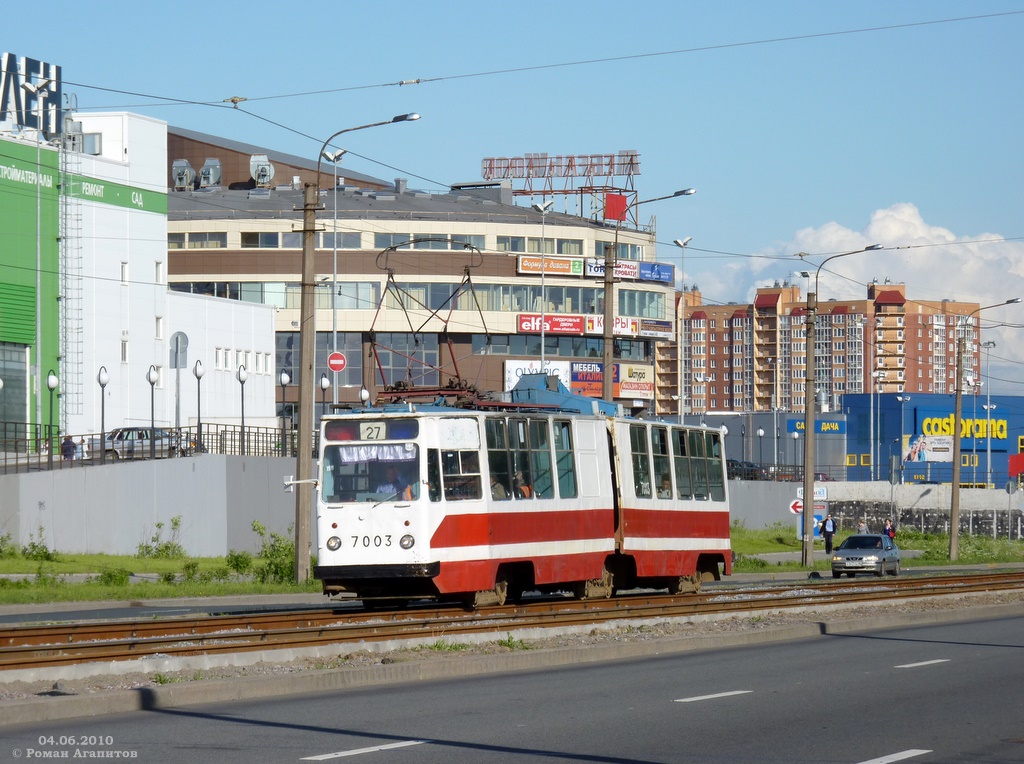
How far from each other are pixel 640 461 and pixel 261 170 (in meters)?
87.6

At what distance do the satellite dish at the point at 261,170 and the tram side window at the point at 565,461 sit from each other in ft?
293

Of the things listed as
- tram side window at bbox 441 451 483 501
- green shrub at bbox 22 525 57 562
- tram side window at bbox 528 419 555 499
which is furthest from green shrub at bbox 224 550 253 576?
tram side window at bbox 441 451 483 501

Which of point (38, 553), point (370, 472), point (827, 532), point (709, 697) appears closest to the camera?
point (709, 697)

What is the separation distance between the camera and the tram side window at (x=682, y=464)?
1081 inches

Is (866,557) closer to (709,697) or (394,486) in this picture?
Answer: (394,486)

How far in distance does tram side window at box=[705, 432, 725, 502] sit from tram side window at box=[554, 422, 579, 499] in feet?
18.7

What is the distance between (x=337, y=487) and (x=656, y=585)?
8593 mm

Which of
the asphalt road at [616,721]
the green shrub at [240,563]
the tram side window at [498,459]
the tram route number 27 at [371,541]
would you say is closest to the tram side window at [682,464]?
the tram side window at [498,459]

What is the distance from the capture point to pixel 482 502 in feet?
71.5

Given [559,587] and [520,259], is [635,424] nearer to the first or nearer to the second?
[559,587]

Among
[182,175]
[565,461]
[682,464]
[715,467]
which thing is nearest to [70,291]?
[715,467]

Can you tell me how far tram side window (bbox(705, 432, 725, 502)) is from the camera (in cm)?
2908

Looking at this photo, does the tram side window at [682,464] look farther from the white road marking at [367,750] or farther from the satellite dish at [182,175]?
the satellite dish at [182,175]

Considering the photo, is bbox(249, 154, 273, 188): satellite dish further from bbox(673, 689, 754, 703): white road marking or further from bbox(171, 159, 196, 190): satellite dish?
bbox(673, 689, 754, 703): white road marking
